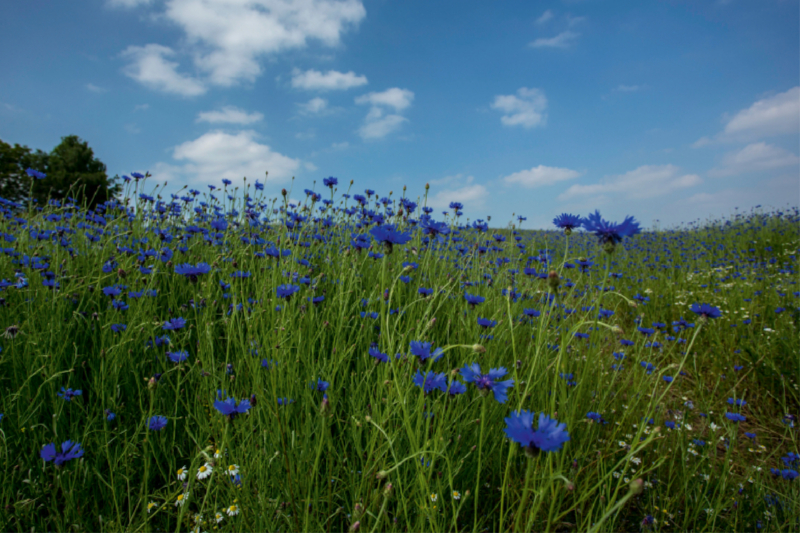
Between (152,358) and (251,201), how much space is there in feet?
9.27

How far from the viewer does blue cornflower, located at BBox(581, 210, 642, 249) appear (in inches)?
48.9

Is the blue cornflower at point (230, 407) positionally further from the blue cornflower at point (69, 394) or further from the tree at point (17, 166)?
the tree at point (17, 166)

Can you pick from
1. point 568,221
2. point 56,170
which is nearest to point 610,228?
point 568,221

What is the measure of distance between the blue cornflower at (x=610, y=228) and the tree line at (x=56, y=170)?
26.3m

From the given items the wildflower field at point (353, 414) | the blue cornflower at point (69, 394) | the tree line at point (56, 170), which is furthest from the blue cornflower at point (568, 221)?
the tree line at point (56, 170)

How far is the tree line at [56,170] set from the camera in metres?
22.7

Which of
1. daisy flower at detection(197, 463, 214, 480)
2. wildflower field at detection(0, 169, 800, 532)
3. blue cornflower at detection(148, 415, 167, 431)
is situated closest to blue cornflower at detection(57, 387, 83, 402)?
wildflower field at detection(0, 169, 800, 532)

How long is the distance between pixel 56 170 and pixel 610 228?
33.3 metres

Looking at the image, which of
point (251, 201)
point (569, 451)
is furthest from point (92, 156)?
point (569, 451)

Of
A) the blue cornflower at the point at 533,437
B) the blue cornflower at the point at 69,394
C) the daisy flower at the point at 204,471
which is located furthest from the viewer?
the blue cornflower at the point at 69,394

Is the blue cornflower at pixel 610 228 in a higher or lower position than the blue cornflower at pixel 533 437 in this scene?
higher

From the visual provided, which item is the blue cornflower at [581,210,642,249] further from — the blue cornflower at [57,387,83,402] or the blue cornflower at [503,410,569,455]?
the blue cornflower at [57,387,83,402]

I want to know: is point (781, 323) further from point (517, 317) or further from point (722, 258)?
point (722, 258)

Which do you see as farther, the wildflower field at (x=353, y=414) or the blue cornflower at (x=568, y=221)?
the blue cornflower at (x=568, y=221)
